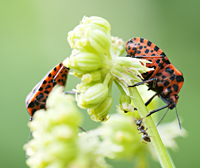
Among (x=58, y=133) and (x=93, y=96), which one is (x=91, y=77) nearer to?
(x=93, y=96)

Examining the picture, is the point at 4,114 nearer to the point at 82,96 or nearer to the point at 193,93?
the point at 193,93

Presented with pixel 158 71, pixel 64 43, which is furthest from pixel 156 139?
pixel 64 43

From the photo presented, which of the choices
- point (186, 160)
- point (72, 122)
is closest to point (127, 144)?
point (72, 122)

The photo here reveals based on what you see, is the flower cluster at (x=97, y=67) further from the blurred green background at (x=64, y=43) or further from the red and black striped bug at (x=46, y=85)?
the blurred green background at (x=64, y=43)

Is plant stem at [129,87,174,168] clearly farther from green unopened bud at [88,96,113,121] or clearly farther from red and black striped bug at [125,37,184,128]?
red and black striped bug at [125,37,184,128]

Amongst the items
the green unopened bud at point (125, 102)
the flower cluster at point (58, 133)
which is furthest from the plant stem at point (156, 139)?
the flower cluster at point (58, 133)


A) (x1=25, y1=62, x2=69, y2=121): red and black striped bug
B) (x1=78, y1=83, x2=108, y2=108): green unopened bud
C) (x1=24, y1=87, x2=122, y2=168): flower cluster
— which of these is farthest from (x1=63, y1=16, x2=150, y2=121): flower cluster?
(x1=25, y1=62, x2=69, y2=121): red and black striped bug
